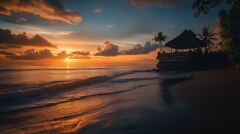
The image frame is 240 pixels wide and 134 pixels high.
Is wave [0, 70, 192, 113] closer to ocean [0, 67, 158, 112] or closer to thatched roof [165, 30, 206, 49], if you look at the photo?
ocean [0, 67, 158, 112]

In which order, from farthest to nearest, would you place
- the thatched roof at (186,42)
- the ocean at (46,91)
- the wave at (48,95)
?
the thatched roof at (186,42)
the ocean at (46,91)
the wave at (48,95)

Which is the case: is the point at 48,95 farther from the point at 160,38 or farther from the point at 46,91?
the point at 160,38

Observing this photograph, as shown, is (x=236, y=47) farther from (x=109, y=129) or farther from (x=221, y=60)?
(x=221, y=60)

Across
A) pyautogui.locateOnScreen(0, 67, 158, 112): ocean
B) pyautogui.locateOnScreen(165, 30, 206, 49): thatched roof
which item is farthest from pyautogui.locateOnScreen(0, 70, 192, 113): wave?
pyautogui.locateOnScreen(165, 30, 206, 49): thatched roof

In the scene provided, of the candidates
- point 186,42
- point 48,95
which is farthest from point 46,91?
point 186,42

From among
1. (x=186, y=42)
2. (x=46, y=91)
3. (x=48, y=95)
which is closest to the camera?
(x=48, y=95)

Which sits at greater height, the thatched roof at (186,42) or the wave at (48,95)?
the thatched roof at (186,42)

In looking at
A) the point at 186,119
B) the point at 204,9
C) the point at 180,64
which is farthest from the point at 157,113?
the point at 180,64

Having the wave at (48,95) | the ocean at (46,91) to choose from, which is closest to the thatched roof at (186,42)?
the ocean at (46,91)

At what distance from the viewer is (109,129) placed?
5578mm

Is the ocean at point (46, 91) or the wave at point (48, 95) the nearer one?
the wave at point (48, 95)

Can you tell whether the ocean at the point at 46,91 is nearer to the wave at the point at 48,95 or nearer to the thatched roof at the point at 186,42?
the wave at the point at 48,95

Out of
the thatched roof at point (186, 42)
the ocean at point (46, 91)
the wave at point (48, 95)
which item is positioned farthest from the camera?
the thatched roof at point (186, 42)

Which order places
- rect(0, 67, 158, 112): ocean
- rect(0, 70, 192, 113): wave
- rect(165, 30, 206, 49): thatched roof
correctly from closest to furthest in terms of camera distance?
1. rect(0, 70, 192, 113): wave
2. rect(0, 67, 158, 112): ocean
3. rect(165, 30, 206, 49): thatched roof
